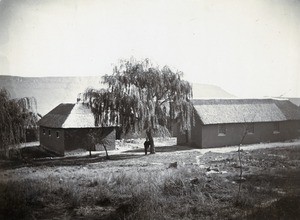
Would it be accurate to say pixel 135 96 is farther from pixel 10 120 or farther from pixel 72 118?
pixel 10 120

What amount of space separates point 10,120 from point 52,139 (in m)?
10.3

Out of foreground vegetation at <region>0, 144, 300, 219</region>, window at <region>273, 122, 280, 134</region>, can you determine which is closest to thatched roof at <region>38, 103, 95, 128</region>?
foreground vegetation at <region>0, 144, 300, 219</region>

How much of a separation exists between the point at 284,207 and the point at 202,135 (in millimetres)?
11736

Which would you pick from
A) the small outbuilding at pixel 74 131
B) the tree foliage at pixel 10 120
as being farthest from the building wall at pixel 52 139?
the tree foliage at pixel 10 120

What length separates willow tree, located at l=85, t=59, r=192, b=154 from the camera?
14836 mm

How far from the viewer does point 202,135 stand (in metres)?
18.4

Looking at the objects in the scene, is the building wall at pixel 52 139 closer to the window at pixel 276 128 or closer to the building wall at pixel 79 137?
the building wall at pixel 79 137

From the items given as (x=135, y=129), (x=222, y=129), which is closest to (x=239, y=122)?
(x=222, y=129)

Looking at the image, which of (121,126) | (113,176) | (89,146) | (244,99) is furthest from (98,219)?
(244,99)

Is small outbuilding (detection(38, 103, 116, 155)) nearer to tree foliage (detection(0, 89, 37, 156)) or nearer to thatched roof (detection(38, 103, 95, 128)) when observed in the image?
thatched roof (detection(38, 103, 95, 128))

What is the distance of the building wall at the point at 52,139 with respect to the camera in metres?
17.5

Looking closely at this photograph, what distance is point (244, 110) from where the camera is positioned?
20.0 meters

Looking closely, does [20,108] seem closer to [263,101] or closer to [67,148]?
[67,148]

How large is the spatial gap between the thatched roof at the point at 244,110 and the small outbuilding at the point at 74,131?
6.00 metres
